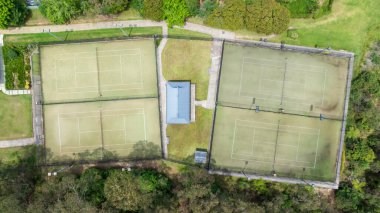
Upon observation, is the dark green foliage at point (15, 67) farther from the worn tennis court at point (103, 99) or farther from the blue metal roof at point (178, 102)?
the blue metal roof at point (178, 102)

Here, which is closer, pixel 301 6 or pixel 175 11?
pixel 175 11

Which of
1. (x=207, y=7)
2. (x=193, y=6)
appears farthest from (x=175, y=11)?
(x=207, y=7)

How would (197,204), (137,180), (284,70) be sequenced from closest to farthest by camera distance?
(197,204)
(137,180)
(284,70)

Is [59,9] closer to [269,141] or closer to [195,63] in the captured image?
[195,63]

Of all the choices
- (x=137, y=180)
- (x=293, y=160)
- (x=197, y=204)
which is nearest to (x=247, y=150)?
(x=293, y=160)

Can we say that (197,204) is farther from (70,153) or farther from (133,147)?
(70,153)

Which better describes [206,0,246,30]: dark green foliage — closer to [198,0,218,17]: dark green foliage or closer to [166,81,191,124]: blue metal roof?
[198,0,218,17]: dark green foliage
